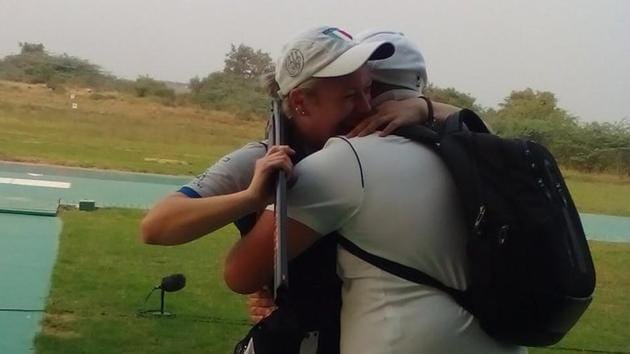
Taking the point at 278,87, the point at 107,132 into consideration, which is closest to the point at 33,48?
the point at 107,132

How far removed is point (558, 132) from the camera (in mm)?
10680

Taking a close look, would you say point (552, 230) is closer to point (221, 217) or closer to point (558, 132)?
point (221, 217)

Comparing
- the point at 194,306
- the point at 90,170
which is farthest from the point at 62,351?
the point at 90,170

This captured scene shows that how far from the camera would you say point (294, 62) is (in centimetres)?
146

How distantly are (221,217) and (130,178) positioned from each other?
34.1ft

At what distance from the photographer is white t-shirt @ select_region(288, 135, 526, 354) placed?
1389mm

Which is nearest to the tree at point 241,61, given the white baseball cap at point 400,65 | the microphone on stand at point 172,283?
the microphone on stand at point 172,283

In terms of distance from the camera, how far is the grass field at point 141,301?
4785 millimetres

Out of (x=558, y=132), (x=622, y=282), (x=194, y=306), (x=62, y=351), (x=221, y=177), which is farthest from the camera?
(x=558, y=132)

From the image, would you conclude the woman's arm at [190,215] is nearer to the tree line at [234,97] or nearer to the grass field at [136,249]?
the grass field at [136,249]

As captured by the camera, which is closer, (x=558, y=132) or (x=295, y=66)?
(x=295, y=66)

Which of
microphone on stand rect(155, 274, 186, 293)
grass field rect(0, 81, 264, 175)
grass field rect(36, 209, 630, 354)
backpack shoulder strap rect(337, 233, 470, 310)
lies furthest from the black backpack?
grass field rect(0, 81, 264, 175)

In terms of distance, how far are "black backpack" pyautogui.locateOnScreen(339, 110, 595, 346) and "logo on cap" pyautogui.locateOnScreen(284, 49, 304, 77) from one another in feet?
0.73

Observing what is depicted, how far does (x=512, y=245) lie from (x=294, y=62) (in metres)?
0.41
